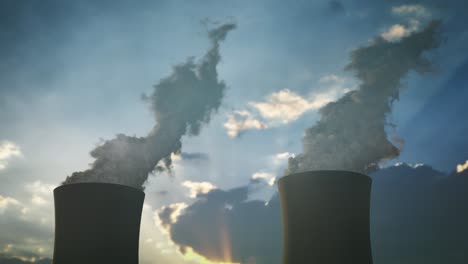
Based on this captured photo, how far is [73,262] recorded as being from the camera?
851 cm

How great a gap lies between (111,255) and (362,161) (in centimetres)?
776

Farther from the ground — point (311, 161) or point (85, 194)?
point (311, 161)

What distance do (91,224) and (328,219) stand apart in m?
5.14

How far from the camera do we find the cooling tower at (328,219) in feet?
24.4

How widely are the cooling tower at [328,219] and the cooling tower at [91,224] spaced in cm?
383

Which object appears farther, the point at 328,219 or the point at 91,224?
the point at 91,224

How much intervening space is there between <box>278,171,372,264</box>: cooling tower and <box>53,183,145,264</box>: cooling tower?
3.83 metres

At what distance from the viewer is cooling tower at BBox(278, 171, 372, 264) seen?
7441 millimetres

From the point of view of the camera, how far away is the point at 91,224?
343 inches

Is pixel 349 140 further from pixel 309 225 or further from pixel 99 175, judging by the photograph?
pixel 99 175

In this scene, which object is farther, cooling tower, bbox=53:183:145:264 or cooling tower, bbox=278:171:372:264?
cooling tower, bbox=53:183:145:264

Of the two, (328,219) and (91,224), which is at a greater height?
(91,224)

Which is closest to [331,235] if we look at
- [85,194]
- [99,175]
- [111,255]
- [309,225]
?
[309,225]

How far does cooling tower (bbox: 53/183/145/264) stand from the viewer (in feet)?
28.3
